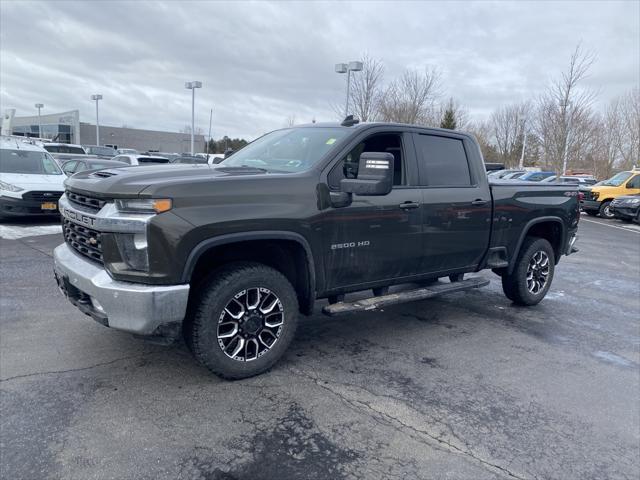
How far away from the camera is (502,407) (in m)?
3.50

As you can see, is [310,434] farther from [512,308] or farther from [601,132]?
[601,132]

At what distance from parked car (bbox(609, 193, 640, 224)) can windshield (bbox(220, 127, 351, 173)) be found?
17.5 m

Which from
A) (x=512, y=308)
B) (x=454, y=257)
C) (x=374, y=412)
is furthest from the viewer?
(x=512, y=308)

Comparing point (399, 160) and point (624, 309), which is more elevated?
point (399, 160)

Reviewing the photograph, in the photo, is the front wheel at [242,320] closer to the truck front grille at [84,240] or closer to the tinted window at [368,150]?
the truck front grille at [84,240]

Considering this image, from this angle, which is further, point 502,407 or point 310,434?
point 502,407

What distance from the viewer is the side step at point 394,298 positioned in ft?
13.3

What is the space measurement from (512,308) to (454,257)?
1.57 m

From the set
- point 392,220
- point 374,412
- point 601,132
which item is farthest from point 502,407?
point 601,132

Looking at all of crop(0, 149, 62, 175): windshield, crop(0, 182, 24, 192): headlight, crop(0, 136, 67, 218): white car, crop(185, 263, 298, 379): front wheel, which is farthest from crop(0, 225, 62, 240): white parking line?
crop(185, 263, 298, 379): front wheel

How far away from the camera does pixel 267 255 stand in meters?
3.86

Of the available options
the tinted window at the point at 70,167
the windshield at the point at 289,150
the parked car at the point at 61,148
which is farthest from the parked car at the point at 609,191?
the parked car at the point at 61,148

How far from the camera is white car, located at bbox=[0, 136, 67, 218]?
10.1m

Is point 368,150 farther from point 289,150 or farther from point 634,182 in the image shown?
point 634,182
